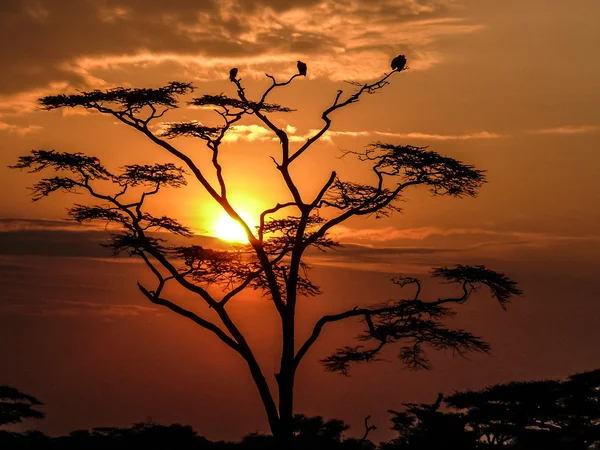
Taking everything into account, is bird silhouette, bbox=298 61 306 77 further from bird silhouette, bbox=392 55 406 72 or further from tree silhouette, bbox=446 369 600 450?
tree silhouette, bbox=446 369 600 450

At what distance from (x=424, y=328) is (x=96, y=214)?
34.4 feet

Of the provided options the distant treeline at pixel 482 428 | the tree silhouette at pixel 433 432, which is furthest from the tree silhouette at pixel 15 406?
the tree silhouette at pixel 433 432

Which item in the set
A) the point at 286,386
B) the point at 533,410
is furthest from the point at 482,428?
the point at 286,386

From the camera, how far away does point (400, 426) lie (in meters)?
30.7

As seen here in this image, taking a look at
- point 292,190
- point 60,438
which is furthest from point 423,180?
point 60,438

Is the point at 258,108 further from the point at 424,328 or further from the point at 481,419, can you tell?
the point at 481,419

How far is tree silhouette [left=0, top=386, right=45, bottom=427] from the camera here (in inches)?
1007

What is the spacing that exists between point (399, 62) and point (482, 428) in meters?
12.7

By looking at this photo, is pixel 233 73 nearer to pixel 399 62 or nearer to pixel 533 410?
pixel 399 62

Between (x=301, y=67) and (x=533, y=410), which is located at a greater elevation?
(x=301, y=67)

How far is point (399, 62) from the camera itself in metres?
24.9

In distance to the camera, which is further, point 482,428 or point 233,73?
point 482,428

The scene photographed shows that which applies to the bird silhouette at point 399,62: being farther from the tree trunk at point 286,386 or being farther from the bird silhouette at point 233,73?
the tree trunk at point 286,386

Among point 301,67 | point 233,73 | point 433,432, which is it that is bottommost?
point 433,432
